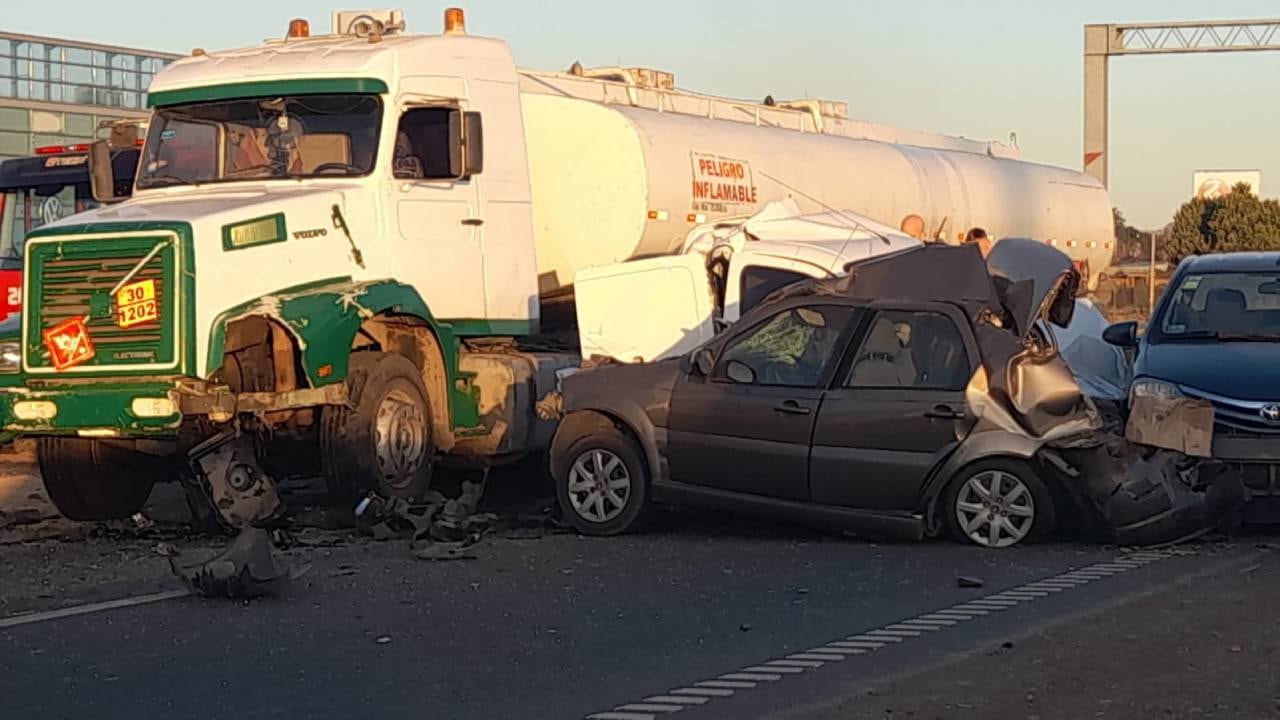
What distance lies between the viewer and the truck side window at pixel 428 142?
45.9ft

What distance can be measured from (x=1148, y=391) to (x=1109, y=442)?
2.19 feet

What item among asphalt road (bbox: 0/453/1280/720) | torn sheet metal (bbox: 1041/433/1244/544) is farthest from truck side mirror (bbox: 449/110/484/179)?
torn sheet metal (bbox: 1041/433/1244/544)

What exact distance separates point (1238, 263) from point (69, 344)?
8.38 metres

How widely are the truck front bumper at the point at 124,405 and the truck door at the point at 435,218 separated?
6.63 ft

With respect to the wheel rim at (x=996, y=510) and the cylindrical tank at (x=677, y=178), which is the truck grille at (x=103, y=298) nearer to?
the cylindrical tank at (x=677, y=178)

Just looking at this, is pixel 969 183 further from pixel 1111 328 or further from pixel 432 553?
pixel 432 553

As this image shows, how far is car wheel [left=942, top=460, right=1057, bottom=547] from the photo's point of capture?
11.2 m

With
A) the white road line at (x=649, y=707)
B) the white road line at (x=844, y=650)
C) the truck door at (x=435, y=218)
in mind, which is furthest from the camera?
the truck door at (x=435, y=218)

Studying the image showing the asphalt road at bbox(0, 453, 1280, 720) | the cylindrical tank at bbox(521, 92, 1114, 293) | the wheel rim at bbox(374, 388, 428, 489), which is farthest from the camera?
the cylindrical tank at bbox(521, 92, 1114, 293)

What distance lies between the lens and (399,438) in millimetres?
13477

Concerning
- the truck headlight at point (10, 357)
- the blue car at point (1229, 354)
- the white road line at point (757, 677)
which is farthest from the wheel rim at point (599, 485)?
the white road line at point (757, 677)

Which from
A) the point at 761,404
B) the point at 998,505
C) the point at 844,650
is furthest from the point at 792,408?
the point at 844,650

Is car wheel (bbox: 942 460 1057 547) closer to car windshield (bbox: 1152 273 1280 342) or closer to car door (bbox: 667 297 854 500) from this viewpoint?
car door (bbox: 667 297 854 500)

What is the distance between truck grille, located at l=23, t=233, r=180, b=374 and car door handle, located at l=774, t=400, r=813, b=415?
Answer: 3.91m
